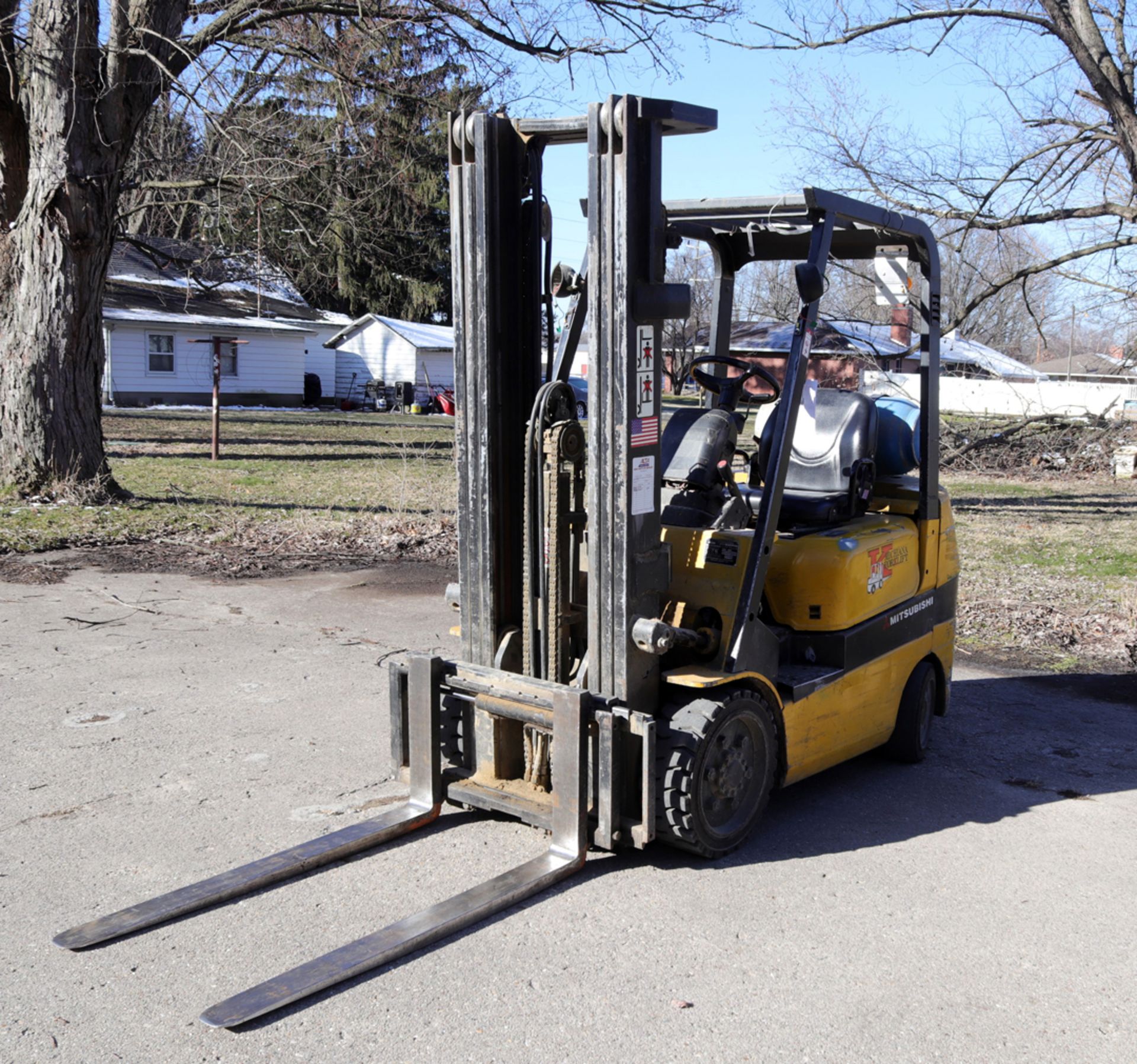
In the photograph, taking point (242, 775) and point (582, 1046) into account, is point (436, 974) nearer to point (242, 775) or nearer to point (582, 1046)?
point (582, 1046)

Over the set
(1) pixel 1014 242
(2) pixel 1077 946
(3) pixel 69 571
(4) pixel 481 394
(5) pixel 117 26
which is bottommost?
(2) pixel 1077 946

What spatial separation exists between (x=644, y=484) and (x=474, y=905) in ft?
5.67

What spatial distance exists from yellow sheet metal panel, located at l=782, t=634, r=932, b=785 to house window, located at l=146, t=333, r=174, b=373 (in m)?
34.5

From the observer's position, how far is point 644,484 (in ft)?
15.4

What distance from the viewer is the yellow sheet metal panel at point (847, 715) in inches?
208

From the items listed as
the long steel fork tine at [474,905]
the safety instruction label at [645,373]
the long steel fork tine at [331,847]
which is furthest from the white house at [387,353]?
the long steel fork tine at [474,905]

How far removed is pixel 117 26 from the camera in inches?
567

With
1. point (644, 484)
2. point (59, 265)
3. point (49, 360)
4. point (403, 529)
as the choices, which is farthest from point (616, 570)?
point (59, 265)

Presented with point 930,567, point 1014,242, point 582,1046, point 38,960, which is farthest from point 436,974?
point 1014,242

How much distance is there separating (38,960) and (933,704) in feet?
15.7

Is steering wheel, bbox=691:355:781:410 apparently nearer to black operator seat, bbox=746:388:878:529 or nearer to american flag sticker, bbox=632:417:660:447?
black operator seat, bbox=746:388:878:529

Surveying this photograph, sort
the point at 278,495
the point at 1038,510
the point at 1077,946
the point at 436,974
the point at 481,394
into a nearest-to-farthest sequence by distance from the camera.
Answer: the point at 436,974
the point at 1077,946
the point at 481,394
the point at 278,495
the point at 1038,510

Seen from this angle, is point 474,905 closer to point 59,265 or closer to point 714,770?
point 714,770

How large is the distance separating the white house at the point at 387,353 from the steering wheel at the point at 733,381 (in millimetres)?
36982
